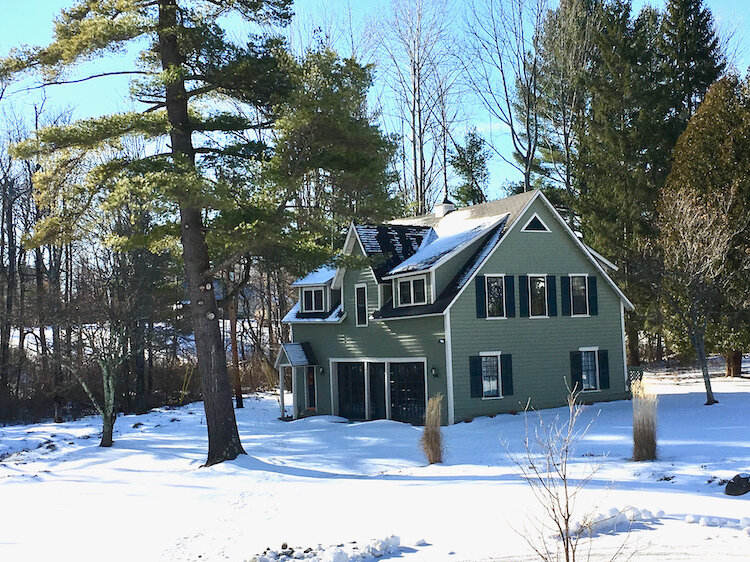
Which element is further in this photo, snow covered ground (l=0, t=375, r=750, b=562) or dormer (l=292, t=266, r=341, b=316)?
dormer (l=292, t=266, r=341, b=316)

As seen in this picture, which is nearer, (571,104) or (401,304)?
(401,304)

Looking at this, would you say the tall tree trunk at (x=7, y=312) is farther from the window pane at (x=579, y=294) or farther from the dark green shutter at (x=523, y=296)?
the window pane at (x=579, y=294)

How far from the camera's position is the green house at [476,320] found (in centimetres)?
2067

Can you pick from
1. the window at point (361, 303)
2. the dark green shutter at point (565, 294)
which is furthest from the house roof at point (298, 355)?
the dark green shutter at point (565, 294)

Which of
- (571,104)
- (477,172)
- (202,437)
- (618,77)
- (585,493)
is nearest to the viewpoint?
(585,493)

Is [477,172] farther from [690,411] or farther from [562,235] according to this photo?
[690,411]

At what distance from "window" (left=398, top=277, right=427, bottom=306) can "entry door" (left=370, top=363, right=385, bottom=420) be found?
234 cm

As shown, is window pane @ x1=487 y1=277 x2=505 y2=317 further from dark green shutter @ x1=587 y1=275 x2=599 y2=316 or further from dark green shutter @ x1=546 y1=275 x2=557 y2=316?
dark green shutter @ x1=587 y1=275 x2=599 y2=316

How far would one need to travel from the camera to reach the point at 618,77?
31094mm

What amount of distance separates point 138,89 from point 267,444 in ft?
30.0

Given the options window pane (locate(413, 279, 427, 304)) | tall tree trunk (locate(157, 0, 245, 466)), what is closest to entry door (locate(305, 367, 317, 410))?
window pane (locate(413, 279, 427, 304))

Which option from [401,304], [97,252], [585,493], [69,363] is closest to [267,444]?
[401,304]

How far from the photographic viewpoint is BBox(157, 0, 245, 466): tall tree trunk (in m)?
15.3

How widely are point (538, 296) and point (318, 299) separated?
27.4ft
